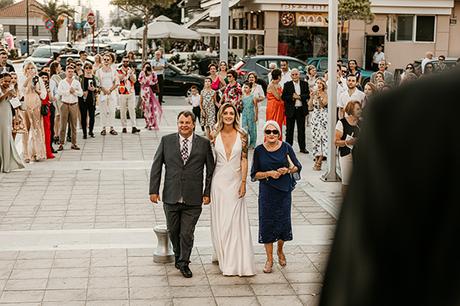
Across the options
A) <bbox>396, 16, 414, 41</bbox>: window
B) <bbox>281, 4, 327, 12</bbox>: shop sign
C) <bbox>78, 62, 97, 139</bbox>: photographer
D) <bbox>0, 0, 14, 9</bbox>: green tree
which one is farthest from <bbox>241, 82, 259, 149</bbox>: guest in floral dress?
<bbox>0, 0, 14, 9</bbox>: green tree

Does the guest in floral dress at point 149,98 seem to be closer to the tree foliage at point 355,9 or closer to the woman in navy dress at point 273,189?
the woman in navy dress at point 273,189

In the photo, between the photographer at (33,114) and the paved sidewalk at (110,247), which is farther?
the photographer at (33,114)

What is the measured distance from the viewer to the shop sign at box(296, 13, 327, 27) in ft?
151

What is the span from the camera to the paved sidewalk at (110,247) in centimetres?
869

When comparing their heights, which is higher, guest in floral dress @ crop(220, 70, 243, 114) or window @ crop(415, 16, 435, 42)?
window @ crop(415, 16, 435, 42)

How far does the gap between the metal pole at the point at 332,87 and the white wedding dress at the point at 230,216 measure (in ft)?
19.3

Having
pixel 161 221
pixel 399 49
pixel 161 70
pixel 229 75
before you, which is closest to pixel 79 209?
pixel 161 221

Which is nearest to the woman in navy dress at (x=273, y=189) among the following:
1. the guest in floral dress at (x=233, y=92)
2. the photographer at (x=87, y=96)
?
the guest in floral dress at (x=233, y=92)

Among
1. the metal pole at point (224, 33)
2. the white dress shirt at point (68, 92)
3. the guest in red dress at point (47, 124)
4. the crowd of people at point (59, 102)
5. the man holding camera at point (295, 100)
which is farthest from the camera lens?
the metal pole at point (224, 33)

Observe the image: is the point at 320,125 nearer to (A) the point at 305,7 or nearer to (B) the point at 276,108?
(B) the point at 276,108

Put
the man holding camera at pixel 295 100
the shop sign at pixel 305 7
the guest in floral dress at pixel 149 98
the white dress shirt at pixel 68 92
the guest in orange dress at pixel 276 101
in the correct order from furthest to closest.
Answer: the shop sign at pixel 305 7 → the guest in floral dress at pixel 149 98 → the white dress shirt at pixel 68 92 → the guest in orange dress at pixel 276 101 → the man holding camera at pixel 295 100

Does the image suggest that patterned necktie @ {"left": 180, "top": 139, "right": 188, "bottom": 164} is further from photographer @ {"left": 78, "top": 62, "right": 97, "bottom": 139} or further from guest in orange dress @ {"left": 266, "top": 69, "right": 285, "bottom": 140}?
photographer @ {"left": 78, "top": 62, "right": 97, "bottom": 139}

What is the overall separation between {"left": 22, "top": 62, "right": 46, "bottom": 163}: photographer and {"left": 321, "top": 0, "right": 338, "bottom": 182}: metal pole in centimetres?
603

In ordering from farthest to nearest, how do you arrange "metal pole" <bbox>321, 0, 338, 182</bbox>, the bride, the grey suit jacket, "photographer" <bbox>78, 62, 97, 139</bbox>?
"photographer" <bbox>78, 62, 97, 139</bbox>
"metal pole" <bbox>321, 0, 338, 182</bbox>
the bride
the grey suit jacket
